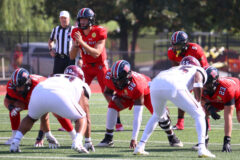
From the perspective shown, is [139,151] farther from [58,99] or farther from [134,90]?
[58,99]

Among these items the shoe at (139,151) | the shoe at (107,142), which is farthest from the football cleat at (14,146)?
the shoe at (139,151)

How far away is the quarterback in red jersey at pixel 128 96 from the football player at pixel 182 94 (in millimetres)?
680

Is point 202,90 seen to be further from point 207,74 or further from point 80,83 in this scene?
point 80,83

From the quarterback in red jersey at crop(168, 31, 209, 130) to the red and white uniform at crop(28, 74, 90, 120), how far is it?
2.55 metres

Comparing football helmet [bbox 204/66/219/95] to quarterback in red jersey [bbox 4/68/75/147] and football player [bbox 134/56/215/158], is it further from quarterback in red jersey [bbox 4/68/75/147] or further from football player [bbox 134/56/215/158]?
quarterback in red jersey [bbox 4/68/75/147]

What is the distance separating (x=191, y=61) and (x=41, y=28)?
22.6m

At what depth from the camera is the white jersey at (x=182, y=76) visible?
6102 millimetres

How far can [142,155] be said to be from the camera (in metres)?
6.35

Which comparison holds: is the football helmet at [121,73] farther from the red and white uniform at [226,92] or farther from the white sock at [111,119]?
the red and white uniform at [226,92]

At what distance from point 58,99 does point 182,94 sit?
1410mm

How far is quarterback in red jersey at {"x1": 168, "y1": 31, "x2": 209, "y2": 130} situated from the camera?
8297 millimetres

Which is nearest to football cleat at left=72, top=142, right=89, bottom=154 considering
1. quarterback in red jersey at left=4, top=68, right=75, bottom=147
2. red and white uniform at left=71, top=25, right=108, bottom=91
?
quarterback in red jersey at left=4, top=68, right=75, bottom=147

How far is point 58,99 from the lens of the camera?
5.97 metres

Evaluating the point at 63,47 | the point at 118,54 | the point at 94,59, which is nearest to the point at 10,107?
the point at 94,59
